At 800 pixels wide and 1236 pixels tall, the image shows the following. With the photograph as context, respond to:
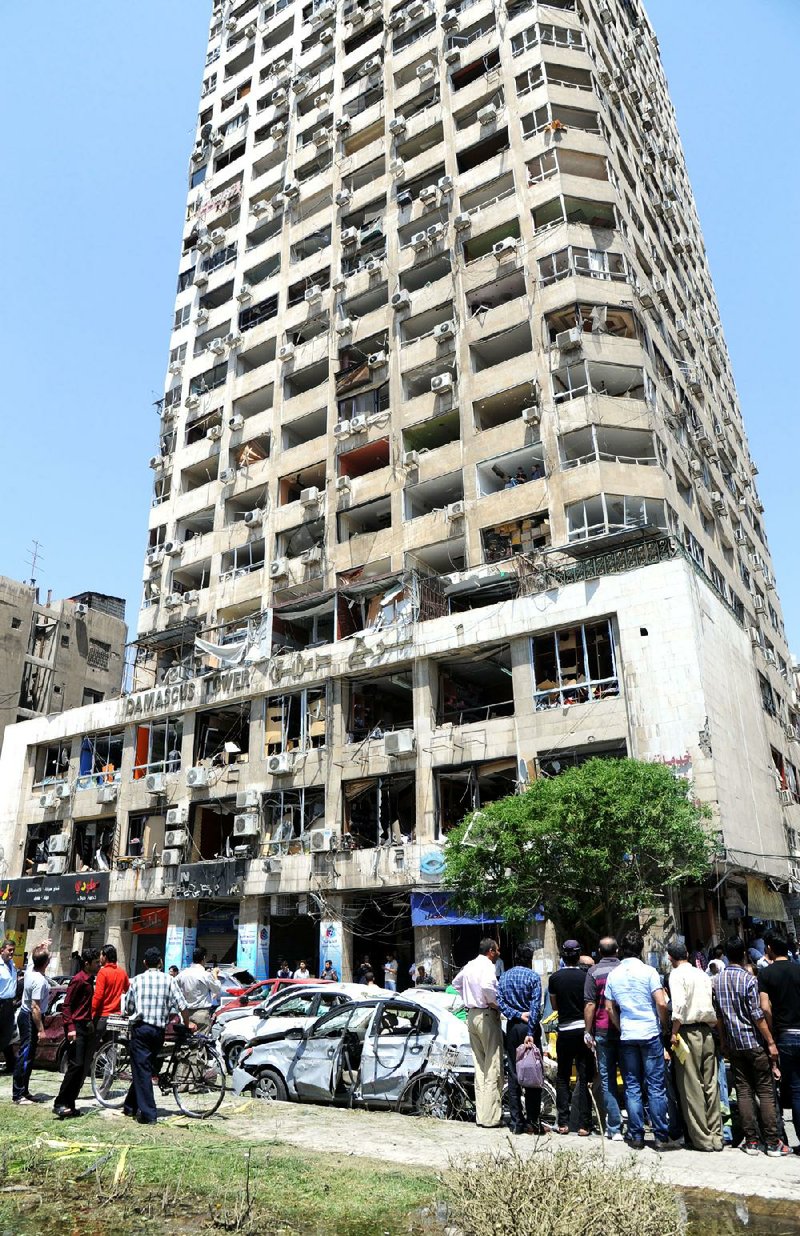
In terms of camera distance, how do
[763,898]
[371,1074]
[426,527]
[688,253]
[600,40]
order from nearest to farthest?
[371,1074]
[763,898]
[426,527]
[600,40]
[688,253]

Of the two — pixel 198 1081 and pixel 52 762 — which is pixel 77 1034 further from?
pixel 52 762

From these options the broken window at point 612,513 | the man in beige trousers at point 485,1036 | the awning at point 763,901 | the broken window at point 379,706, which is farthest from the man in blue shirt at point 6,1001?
the broken window at point 612,513

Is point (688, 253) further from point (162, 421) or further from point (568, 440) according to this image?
point (162, 421)

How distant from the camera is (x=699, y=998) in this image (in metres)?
Result: 8.15

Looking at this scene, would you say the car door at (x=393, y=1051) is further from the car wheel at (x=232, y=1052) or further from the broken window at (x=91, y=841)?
the broken window at (x=91, y=841)

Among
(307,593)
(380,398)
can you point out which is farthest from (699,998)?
(380,398)

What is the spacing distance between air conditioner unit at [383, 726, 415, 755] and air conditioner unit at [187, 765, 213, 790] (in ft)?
23.7

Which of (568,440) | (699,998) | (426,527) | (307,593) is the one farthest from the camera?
(307,593)

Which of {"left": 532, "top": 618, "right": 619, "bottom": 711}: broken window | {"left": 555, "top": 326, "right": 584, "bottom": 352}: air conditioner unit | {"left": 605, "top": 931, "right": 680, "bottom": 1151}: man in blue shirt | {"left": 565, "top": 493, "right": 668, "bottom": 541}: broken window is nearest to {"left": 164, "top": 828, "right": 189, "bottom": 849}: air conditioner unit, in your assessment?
{"left": 532, "top": 618, "right": 619, "bottom": 711}: broken window

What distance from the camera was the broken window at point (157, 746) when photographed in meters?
31.6

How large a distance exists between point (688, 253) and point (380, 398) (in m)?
22.0

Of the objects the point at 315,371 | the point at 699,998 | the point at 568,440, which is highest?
the point at 315,371

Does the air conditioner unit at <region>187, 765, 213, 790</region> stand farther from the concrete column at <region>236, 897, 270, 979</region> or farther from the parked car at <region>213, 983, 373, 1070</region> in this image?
A: the parked car at <region>213, 983, 373, 1070</region>

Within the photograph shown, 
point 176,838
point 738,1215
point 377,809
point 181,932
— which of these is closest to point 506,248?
point 377,809
